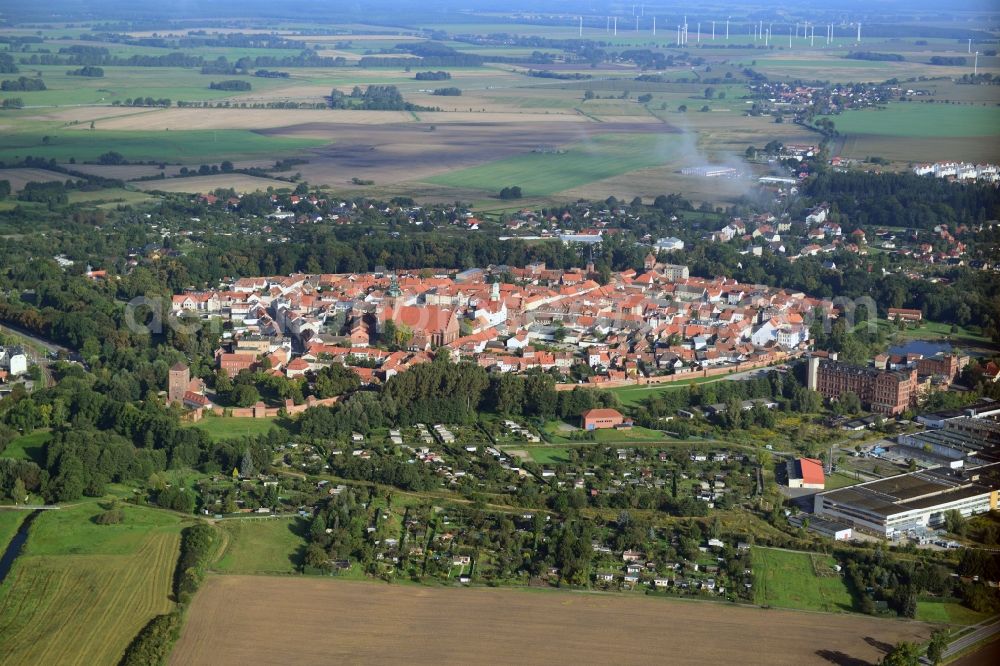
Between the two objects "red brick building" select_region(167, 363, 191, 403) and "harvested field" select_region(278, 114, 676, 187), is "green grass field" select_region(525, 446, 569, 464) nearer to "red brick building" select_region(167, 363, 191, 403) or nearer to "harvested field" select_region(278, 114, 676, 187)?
"red brick building" select_region(167, 363, 191, 403)

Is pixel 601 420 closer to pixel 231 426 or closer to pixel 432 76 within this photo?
pixel 231 426

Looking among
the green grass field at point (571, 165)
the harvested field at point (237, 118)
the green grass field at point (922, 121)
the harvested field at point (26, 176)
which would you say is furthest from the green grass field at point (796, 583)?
the harvested field at point (237, 118)

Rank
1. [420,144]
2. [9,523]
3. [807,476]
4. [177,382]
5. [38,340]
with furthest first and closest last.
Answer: [420,144]
[38,340]
[177,382]
[807,476]
[9,523]

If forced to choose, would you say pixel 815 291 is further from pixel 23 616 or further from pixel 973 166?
pixel 23 616

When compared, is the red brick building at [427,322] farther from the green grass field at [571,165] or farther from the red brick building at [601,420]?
the green grass field at [571,165]

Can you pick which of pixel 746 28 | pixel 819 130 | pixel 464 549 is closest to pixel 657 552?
pixel 464 549

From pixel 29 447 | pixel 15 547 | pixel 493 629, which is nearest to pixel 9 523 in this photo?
pixel 15 547
